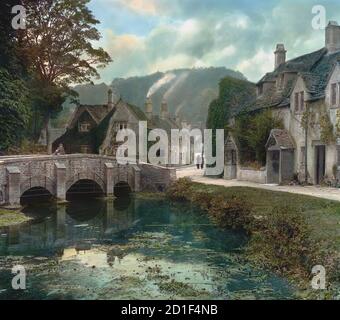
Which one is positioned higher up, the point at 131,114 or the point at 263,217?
the point at 131,114

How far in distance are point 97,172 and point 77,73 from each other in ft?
38.9

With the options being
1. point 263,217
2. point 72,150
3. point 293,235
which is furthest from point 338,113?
point 72,150

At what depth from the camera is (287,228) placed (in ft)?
50.5

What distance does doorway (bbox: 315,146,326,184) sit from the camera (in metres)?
25.7

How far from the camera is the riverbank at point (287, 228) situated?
11.8 m

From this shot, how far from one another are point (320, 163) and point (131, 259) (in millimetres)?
15180

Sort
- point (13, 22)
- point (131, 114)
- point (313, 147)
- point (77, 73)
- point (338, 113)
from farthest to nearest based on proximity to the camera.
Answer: point (131, 114) < point (77, 73) < point (13, 22) < point (313, 147) < point (338, 113)

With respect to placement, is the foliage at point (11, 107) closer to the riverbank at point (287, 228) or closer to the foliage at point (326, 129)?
the riverbank at point (287, 228)

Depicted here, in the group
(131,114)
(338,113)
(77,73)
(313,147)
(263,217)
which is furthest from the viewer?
(131,114)

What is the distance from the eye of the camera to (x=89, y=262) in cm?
1474

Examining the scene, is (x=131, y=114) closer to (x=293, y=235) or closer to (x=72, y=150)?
(x=72, y=150)

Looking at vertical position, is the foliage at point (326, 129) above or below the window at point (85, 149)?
above

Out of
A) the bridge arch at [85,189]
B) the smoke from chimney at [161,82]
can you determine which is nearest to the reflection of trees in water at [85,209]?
the bridge arch at [85,189]

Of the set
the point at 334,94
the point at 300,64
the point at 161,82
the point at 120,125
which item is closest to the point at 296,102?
the point at 334,94
